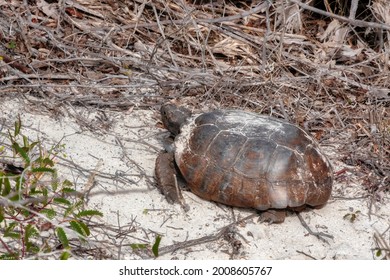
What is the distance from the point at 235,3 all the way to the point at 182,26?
2.69ft

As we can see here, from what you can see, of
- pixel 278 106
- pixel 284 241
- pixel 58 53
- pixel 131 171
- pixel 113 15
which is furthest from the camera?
pixel 113 15

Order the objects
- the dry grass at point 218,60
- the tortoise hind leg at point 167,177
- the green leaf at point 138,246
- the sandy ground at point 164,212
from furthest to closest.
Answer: the dry grass at point 218,60 < the tortoise hind leg at point 167,177 < the sandy ground at point 164,212 < the green leaf at point 138,246

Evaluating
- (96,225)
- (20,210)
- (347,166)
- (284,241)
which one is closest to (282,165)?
(284,241)

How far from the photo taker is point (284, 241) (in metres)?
4.43

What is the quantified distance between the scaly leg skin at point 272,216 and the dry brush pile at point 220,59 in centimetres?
89

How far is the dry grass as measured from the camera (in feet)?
18.3

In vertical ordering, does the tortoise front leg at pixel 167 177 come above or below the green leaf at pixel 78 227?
below

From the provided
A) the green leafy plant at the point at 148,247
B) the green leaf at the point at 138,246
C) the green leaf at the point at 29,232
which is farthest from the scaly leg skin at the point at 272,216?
the green leaf at the point at 29,232

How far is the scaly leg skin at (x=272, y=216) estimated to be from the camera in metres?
4.53

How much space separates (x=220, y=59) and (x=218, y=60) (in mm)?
45

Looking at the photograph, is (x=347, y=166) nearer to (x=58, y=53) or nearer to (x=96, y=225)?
(x=96, y=225)

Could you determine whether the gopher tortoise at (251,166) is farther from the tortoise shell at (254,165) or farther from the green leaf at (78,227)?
the green leaf at (78,227)

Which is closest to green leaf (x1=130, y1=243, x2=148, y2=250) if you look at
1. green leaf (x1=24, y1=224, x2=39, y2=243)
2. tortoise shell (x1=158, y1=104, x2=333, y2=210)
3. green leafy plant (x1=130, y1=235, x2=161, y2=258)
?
green leafy plant (x1=130, y1=235, x2=161, y2=258)

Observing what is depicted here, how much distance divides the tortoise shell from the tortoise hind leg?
89 mm
